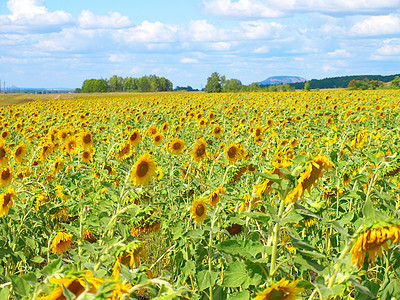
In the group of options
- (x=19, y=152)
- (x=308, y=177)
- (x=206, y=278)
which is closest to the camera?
(x=308, y=177)

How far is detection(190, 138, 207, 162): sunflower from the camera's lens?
5004 mm

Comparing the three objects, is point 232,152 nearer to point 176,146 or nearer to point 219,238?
point 176,146

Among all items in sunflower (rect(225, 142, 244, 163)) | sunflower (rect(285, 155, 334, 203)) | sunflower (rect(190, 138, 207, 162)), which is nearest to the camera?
sunflower (rect(285, 155, 334, 203))

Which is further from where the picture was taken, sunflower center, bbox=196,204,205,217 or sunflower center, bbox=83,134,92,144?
sunflower center, bbox=83,134,92,144

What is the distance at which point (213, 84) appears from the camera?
243 feet

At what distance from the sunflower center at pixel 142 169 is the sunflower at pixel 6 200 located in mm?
1011

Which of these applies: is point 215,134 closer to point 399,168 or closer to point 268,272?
point 399,168

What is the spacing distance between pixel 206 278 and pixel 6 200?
6.06 feet

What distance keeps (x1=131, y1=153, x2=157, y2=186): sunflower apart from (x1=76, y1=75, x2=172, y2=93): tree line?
96.6m

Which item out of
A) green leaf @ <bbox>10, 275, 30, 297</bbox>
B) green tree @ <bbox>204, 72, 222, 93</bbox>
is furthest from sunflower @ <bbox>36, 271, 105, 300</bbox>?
green tree @ <bbox>204, 72, 222, 93</bbox>

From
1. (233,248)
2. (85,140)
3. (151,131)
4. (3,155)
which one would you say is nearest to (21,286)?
(233,248)

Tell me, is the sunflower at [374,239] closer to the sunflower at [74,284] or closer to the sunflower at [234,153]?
the sunflower at [74,284]

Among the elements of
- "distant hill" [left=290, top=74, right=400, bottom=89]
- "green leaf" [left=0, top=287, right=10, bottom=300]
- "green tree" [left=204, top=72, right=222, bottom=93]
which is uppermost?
"distant hill" [left=290, top=74, right=400, bottom=89]

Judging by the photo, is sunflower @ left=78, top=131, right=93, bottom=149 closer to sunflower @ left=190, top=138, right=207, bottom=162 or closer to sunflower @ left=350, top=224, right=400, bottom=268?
sunflower @ left=190, top=138, right=207, bottom=162
